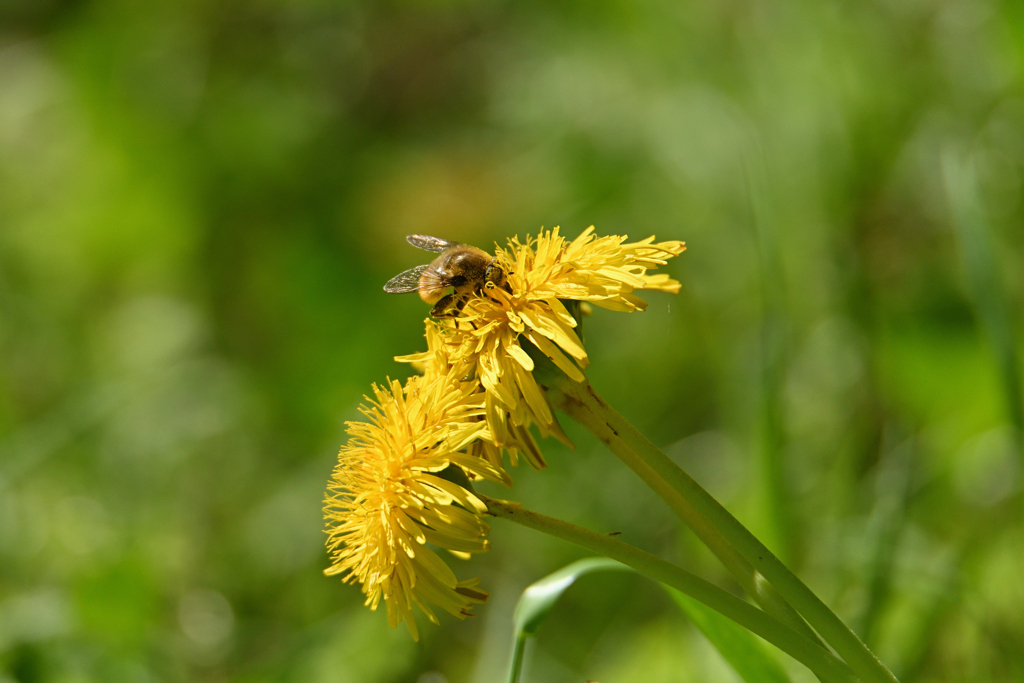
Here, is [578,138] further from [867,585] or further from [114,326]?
[867,585]

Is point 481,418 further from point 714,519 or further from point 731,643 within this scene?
point 731,643

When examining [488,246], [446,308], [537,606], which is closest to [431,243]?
[446,308]

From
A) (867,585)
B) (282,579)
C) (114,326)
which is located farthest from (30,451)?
(867,585)

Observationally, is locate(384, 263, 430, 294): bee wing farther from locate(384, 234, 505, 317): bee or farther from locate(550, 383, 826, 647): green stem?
locate(550, 383, 826, 647): green stem

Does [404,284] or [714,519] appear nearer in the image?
[714,519]

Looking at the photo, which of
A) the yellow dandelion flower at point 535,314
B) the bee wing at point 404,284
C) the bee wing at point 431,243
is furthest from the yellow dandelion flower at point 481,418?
the bee wing at point 431,243

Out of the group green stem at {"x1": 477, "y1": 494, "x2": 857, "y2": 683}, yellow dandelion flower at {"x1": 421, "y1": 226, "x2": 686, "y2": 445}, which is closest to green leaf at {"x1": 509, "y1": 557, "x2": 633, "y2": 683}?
green stem at {"x1": 477, "y1": 494, "x2": 857, "y2": 683}
